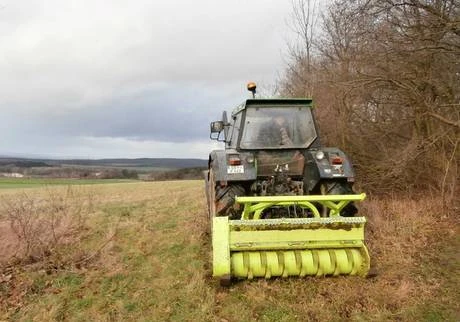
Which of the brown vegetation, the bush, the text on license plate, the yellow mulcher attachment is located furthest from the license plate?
the brown vegetation

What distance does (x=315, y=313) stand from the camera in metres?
4.26

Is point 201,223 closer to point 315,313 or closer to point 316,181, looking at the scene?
point 316,181

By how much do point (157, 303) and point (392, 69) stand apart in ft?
23.0

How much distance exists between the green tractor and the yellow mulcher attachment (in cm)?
1

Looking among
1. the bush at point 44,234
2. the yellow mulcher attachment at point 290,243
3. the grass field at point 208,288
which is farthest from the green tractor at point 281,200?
the bush at point 44,234

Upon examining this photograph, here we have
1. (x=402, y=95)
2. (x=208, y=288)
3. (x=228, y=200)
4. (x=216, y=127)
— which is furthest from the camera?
(x=402, y=95)

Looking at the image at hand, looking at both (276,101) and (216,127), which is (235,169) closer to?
(276,101)

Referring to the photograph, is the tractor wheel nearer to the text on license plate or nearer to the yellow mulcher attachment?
the text on license plate

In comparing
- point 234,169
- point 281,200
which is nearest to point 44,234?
point 234,169

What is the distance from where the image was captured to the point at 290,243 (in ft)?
16.3

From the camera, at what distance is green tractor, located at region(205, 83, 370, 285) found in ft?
16.1

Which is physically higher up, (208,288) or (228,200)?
(228,200)

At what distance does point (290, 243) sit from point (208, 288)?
3.30ft

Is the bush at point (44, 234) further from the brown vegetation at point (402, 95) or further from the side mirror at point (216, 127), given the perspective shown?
the brown vegetation at point (402, 95)
